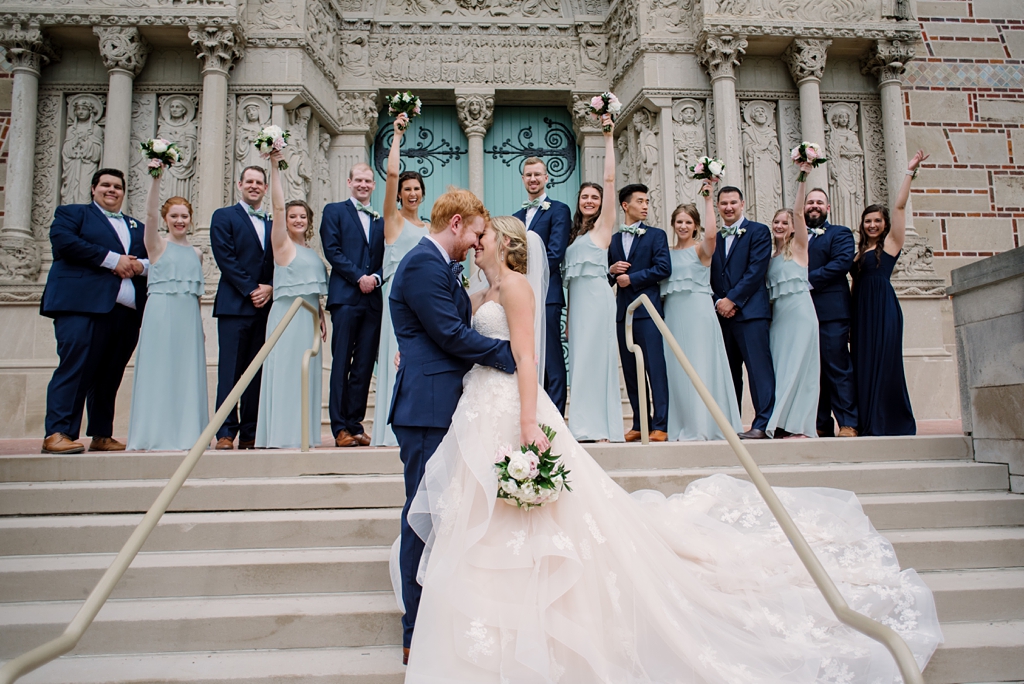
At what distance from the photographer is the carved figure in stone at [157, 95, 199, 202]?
855 centimetres

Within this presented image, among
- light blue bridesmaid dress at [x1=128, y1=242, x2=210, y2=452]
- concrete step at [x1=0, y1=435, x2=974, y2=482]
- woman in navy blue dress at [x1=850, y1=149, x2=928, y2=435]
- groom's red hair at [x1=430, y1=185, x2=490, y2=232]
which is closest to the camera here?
groom's red hair at [x1=430, y1=185, x2=490, y2=232]

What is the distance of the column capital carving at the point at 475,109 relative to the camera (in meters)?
9.80

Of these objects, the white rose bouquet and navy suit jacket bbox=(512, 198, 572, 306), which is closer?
the white rose bouquet

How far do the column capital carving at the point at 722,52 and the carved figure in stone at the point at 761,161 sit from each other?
57 centimetres

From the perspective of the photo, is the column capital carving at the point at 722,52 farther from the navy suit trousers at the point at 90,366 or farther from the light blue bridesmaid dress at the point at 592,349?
the navy suit trousers at the point at 90,366

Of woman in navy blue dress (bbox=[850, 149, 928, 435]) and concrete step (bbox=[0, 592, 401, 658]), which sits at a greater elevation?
woman in navy blue dress (bbox=[850, 149, 928, 435])

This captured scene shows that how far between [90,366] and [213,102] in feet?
14.1

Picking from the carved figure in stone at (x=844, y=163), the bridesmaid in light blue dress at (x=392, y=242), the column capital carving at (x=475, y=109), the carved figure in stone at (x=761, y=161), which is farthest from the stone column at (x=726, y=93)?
the bridesmaid in light blue dress at (x=392, y=242)

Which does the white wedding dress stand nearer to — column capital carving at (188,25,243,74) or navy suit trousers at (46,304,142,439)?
navy suit trousers at (46,304,142,439)

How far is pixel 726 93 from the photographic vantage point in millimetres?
8828

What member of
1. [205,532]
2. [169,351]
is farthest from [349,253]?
Result: [205,532]

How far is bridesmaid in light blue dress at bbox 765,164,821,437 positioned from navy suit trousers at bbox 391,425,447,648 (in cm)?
351

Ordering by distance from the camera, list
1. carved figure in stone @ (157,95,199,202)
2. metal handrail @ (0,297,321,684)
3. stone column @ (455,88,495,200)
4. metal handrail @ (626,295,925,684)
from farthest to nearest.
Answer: stone column @ (455,88,495,200)
carved figure in stone @ (157,95,199,202)
metal handrail @ (626,295,925,684)
metal handrail @ (0,297,321,684)

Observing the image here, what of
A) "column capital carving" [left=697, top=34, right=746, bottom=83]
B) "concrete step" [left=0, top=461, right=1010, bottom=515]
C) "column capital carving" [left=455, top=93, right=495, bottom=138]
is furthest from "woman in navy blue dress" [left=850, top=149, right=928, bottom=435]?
"column capital carving" [left=455, top=93, right=495, bottom=138]
